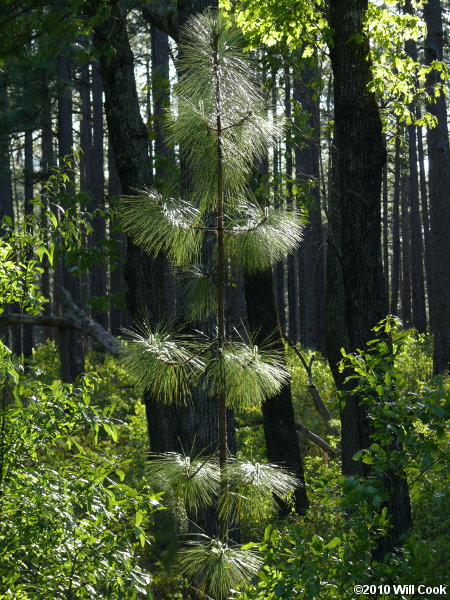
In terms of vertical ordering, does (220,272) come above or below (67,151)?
below

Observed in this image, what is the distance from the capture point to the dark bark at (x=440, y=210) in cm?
1444

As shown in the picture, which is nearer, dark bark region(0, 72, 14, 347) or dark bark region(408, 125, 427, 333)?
dark bark region(0, 72, 14, 347)

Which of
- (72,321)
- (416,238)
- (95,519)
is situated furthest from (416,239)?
(95,519)

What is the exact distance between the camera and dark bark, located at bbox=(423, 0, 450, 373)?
14.4 meters

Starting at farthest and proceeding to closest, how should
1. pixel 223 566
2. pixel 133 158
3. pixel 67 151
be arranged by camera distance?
pixel 67 151
pixel 133 158
pixel 223 566

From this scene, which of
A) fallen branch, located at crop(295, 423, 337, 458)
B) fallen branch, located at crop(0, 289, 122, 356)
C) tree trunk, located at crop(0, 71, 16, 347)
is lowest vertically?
fallen branch, located at crop(295, 423, 337, 458)

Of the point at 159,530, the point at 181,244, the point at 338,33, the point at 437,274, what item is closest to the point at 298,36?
the point at 338,33

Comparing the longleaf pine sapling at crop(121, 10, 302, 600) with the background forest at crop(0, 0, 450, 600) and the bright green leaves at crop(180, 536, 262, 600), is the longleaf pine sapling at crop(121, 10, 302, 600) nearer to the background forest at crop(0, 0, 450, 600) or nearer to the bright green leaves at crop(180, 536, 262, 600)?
the background forest at crop(0, 0, 450, 600)

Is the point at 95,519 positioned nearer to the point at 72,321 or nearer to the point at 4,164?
the point at 72,321

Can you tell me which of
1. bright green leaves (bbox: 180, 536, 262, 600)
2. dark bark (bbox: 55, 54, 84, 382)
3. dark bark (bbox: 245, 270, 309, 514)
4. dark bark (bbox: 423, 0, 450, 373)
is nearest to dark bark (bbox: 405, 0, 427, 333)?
dark bark (bbox: 423, 0, 450, 373)

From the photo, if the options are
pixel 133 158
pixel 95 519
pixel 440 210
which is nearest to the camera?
pixel 95 519

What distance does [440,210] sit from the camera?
15117 mm

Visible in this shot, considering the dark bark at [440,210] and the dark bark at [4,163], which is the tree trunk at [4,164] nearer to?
the dark bark at [4,163]

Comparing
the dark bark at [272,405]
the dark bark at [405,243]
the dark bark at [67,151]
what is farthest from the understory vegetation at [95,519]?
the dark bark at [405,243]
